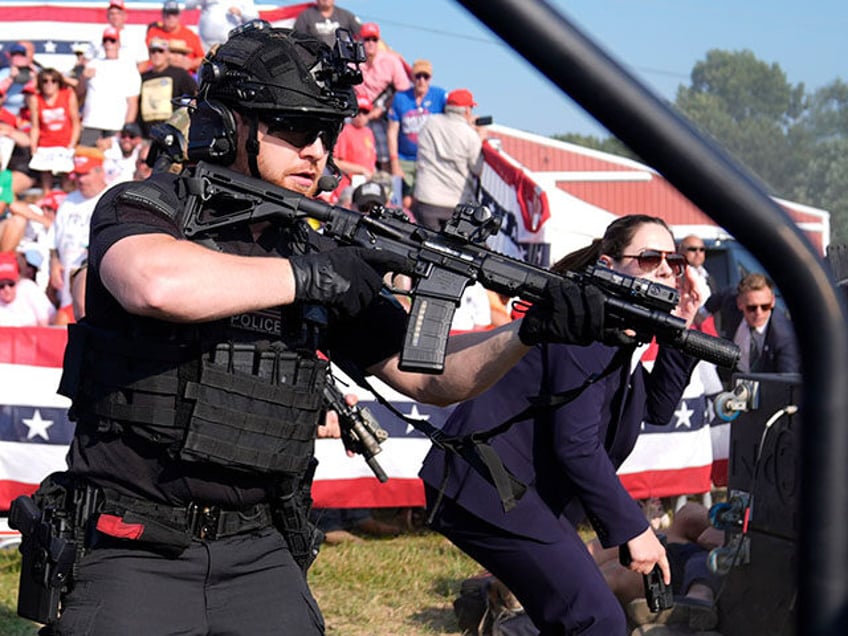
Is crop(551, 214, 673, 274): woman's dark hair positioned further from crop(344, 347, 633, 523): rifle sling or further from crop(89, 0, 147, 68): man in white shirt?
crop(89, 0, 147, 68): man in white shirt

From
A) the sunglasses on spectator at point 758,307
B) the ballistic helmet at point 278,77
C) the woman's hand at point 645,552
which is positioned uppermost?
the ballistic helmet at point 278,77

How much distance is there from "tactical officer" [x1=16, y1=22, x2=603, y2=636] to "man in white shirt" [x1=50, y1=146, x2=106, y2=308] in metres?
7.37

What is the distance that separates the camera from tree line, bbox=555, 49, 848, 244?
1.08 m

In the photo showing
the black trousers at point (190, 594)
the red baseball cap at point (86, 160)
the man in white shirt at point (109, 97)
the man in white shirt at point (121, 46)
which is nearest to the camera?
the black trousers at point (190, 594)

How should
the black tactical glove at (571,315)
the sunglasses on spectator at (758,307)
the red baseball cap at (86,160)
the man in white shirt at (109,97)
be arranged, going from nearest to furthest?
1. the black tactical glove at (571,315)
2. the sunglasses on spectator at (758,307)
3. the red baseball cap at (86,160)
4. the man in white shirt at (109,97)

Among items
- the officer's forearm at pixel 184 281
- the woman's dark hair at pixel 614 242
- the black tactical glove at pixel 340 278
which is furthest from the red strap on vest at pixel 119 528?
the woman's dark hair at pixel 614 242

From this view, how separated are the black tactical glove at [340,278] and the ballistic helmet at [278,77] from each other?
0.40m

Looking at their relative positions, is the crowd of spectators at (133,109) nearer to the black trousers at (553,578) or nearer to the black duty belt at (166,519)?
the black trousers at (553,578)

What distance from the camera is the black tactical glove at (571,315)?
109 inches

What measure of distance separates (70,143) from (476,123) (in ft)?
13.3

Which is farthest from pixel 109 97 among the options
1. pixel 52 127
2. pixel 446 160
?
pixel 446 160

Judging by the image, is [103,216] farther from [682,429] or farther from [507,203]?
[507,203]

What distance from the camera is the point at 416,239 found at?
10.2 feet

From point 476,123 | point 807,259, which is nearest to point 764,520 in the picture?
point 807,259
